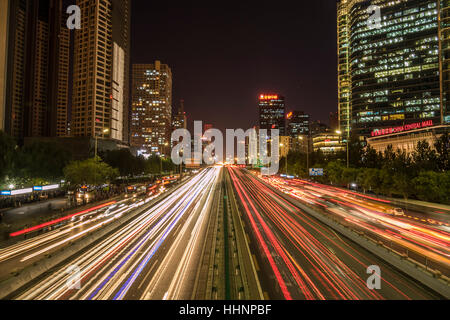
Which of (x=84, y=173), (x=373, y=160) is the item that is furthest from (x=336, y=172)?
(x=84, y=173)

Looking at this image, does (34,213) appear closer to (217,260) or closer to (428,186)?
(217,260)

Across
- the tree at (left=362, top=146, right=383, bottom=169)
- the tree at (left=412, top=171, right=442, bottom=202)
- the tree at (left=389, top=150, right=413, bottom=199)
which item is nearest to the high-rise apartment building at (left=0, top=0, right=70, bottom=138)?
the tree at (left=362, top=146, right=383, bottom=169)

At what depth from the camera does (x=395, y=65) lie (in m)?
119

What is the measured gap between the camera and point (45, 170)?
45.3m

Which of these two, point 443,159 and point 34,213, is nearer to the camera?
point 34,213

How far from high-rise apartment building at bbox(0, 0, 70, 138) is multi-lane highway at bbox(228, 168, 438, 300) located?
530 feet

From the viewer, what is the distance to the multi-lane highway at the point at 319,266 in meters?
11.4

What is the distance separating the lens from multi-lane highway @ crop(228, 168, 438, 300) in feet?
37.3

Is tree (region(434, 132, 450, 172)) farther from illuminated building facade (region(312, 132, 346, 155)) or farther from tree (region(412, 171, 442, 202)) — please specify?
illuminated building facade (region(312, 132, 346, 155))

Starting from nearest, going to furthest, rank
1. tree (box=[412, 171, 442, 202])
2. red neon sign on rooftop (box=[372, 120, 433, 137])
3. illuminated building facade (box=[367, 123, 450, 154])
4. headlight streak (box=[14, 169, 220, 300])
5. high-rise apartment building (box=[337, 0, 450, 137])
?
headlight streak (box=[14, 169, 220, 300]) < tree (box=[412, 171, 442, 202]) < illuminated building facade (box=[367, 123, 450, 154]) < red neon sign on rooftop (box=[372, 120, 433, 137]) < high-rise apartment building (box=[337, 0, 450, 137])

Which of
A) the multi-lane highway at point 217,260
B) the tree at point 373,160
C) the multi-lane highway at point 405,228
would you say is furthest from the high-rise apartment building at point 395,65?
the multi-lane highway at point 217,260

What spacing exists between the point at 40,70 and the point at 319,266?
19641 cm
